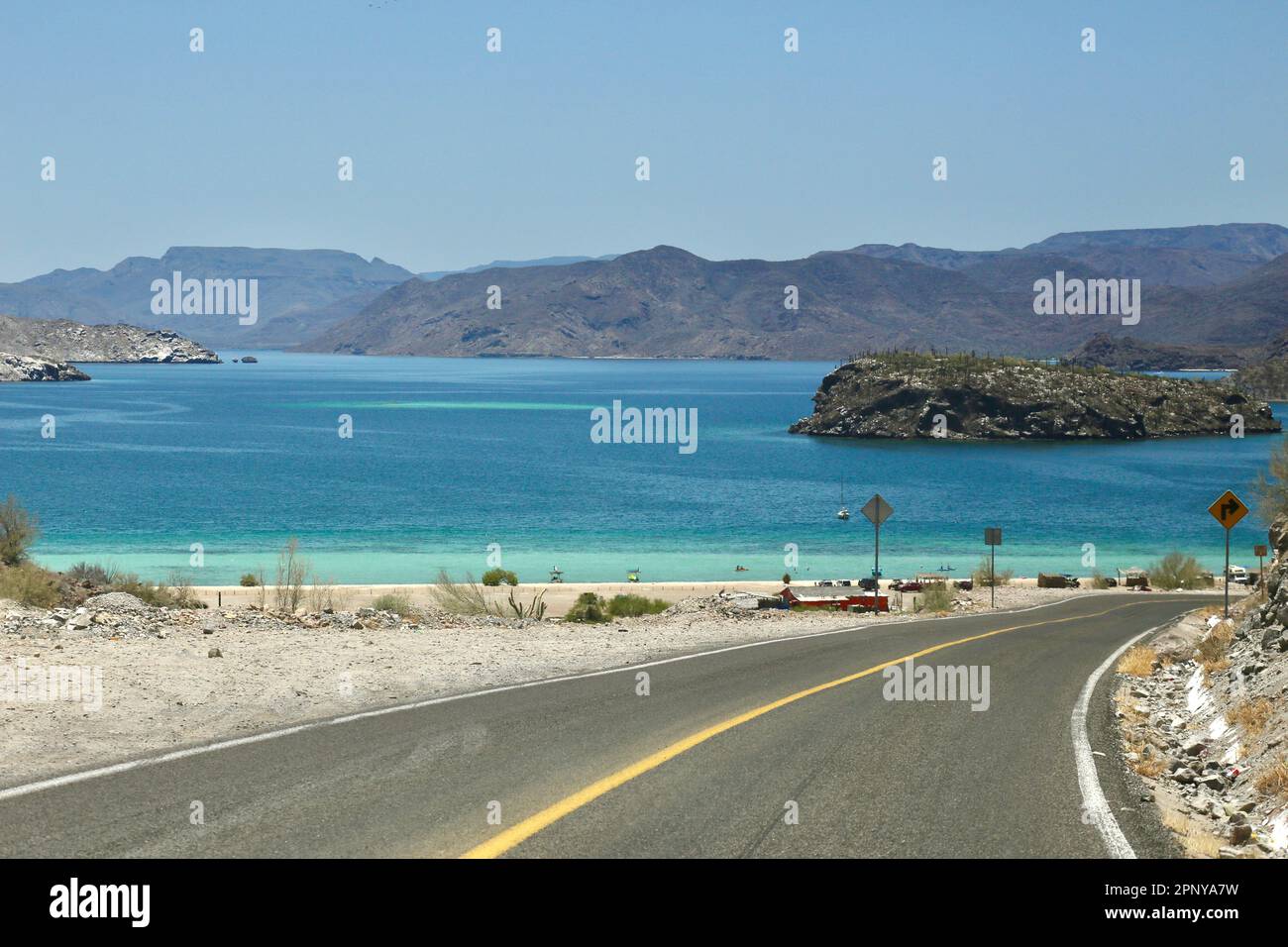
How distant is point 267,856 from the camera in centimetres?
681

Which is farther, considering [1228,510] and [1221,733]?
[1228,510]

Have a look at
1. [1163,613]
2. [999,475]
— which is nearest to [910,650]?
[1163,613]

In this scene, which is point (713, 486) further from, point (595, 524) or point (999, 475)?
point (999, 475)

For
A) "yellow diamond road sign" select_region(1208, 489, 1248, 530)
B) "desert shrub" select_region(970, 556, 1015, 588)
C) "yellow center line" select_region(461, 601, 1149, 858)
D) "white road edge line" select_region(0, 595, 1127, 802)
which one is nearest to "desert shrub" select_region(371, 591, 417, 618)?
"white road edge line" select_region(0, 595, 1127, 802)

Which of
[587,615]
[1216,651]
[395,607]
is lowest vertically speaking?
[587,615]

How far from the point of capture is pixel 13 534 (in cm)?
2762

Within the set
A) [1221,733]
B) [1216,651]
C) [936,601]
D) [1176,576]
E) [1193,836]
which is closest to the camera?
[1193,836]

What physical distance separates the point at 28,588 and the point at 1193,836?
1940 centimetres

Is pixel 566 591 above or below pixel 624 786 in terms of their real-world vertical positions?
below

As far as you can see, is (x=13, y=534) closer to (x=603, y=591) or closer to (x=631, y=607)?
(x=631, y=607)

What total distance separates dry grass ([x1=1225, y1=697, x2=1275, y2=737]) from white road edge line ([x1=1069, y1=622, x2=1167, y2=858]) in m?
1.47

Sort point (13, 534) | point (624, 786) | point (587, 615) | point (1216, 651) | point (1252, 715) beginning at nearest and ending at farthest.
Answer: point (624, 786)
point (1252, 715)
point (1216, 651)
point (587, 615)
point (13, 534)

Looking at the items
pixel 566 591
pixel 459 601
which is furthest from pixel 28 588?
pixel 566 591

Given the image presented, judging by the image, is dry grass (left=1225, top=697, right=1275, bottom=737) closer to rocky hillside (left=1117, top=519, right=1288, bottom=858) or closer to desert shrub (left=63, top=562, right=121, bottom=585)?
rocky hillside (left=1117, top=519, right=1288, bottom=858)
